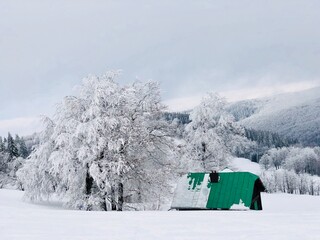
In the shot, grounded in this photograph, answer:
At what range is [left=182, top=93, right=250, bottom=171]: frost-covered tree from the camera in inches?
1636

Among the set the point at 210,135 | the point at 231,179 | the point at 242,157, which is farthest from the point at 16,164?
the point at 242,157

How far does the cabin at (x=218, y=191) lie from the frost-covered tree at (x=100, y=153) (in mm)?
1991

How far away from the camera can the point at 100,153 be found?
26.1 meters

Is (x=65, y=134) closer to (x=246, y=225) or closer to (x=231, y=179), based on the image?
(x=231, y=179)

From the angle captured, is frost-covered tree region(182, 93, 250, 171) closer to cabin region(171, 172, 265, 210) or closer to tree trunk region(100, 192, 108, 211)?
cabin region(171, 172, 265, 210)

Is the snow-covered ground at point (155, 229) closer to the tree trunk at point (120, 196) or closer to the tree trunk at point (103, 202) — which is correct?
the tree trunk at point (103, 202)

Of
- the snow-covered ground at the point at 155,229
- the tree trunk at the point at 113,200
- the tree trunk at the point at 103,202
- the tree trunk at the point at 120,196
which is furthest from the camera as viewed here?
the tree trunk at the point at 120,196

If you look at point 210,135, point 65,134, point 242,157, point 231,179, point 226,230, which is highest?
point 242,157

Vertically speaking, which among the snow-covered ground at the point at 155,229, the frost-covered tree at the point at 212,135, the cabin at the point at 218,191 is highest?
the frost-covered tree at the point at 212,135

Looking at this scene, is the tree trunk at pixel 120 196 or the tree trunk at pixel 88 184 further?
the tree trunk at pixel 120 196

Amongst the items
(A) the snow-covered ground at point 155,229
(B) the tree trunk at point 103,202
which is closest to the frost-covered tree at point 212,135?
(B) the tree trunk at point 103,202

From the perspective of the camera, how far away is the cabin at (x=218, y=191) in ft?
81.5

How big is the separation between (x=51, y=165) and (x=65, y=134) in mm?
2817

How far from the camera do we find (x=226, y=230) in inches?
322
